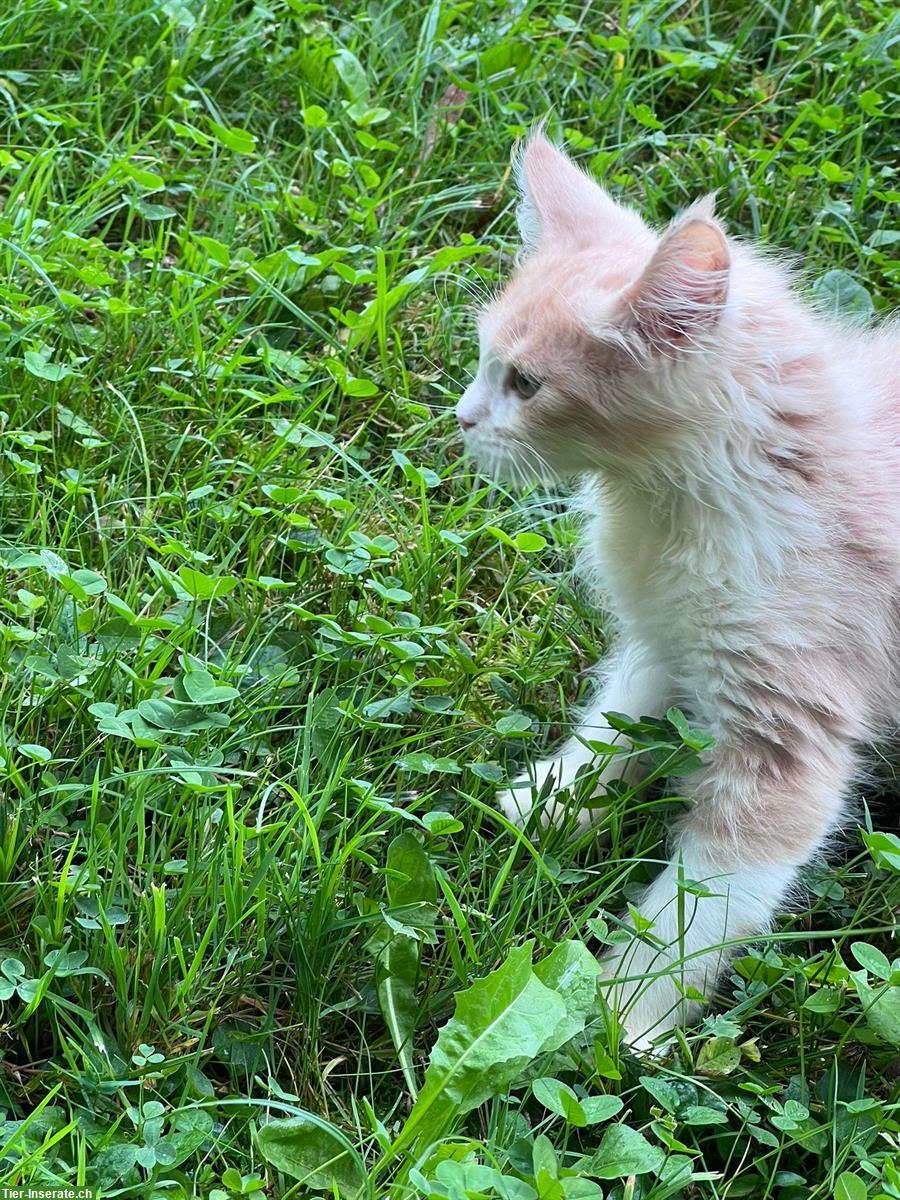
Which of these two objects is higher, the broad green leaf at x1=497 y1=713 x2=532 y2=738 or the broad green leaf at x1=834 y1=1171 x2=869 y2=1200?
the broad green leaf at x1=834 y1=1171 x2=869 y2=1200

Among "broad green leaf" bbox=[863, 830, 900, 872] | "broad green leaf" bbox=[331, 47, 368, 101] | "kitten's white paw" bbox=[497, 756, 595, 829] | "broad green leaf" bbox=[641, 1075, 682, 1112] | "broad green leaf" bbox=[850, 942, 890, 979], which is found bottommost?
"kitten's white paw" bbox=[497, 756, 595, 829]

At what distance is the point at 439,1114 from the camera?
1535 mm

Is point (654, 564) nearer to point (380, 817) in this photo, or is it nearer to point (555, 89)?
point (380, 817)

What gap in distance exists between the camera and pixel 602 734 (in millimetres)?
2215

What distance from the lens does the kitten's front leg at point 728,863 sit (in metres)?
1.82

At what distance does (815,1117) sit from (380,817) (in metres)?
0.75

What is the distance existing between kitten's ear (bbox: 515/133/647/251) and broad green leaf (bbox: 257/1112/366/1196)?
4.47 ft

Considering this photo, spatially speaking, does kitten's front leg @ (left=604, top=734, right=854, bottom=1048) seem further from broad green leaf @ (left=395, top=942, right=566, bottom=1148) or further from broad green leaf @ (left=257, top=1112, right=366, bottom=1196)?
broad green leaf @ (left=257, top=1112, right=366, bottom=1196)

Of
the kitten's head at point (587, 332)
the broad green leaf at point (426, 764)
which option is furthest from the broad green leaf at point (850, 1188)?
the kitten's head at point (587, 332)

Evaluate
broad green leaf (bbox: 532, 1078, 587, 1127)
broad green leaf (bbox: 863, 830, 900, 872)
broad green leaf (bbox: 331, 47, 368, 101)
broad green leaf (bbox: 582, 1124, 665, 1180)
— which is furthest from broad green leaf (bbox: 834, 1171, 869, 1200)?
broad green leaf (bbox: 331, 47, 368, 101)

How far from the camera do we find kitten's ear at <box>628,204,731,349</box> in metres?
1.66

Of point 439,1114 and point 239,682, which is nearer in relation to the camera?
point 439,1114

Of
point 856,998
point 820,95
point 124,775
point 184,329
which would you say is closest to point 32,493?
point 184,329

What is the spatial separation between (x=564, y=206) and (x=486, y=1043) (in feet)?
4.35
